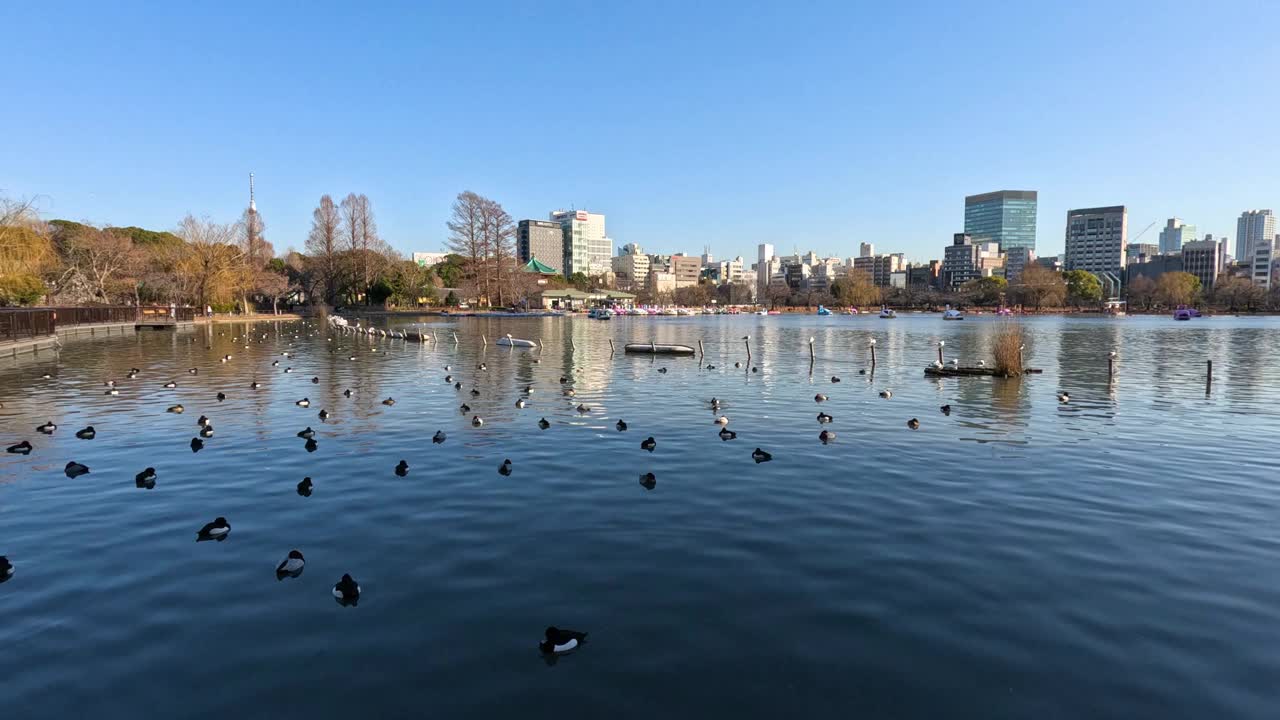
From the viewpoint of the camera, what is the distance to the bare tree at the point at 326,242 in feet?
358

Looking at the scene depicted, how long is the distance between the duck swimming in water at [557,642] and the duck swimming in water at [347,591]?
2.60 m

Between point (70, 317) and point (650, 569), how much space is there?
66410 mm

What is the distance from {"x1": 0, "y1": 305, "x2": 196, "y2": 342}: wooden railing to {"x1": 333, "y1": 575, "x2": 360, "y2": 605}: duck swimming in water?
1743 inches

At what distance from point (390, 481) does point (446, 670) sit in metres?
7.39

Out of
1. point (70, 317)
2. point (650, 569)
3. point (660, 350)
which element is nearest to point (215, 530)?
point (650, 569)

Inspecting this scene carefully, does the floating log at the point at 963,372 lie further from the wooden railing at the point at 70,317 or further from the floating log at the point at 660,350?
the wooden railing at the point at 70,317

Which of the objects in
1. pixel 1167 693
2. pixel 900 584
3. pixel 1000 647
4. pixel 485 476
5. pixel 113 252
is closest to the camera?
pixel 1167 693

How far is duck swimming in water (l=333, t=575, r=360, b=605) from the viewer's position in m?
7.94

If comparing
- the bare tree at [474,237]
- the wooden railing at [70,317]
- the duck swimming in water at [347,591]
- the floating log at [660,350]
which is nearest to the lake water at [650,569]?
the duck swimming in water at [347,591]

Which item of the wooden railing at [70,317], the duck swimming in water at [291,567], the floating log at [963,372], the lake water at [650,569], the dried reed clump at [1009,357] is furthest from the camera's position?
the wooden railing at [70,317]

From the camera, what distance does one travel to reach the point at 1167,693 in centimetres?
620

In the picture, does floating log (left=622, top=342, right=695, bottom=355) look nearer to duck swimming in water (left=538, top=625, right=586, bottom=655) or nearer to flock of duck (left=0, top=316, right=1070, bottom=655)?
A: flock of duck (left=0, top=316, right=1070, bottom=655)

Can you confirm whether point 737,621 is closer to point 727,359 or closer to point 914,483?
point 914,483

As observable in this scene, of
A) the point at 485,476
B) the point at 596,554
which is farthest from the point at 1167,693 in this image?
the point at 485,476
